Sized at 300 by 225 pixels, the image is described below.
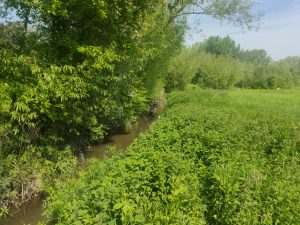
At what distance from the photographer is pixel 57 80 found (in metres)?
8.43

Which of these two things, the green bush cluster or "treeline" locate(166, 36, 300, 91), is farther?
"treeline" locate(166, 36, 300, 91)

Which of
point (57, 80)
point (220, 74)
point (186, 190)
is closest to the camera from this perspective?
point (186, 190)

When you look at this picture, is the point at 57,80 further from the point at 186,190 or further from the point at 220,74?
the point at 220,74

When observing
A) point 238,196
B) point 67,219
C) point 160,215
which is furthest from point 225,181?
point 67,219

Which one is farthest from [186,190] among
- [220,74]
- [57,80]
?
[220,74]

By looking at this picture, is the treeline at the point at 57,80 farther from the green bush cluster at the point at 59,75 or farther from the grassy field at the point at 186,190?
the grassy field at the point at 186,190

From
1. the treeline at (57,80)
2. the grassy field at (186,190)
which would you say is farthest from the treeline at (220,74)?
the grassy field at (186,190)

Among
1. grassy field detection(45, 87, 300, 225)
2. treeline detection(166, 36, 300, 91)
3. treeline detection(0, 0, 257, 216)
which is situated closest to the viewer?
grassy field detection(45, 87, 300, 225)

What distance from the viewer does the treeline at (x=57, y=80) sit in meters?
8.05

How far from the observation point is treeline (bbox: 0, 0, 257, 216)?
8047 millimetres

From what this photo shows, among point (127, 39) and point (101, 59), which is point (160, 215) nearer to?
point (101, 59)

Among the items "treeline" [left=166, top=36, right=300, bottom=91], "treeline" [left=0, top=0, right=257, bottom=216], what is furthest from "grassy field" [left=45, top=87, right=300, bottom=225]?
"treeline" [left=166, top=36, right=300, bottom=91]

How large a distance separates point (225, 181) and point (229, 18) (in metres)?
19.9

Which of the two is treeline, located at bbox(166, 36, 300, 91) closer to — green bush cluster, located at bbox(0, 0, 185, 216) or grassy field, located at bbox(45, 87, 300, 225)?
green bush cluster, located at bbox(0, 0, 185, 216)
